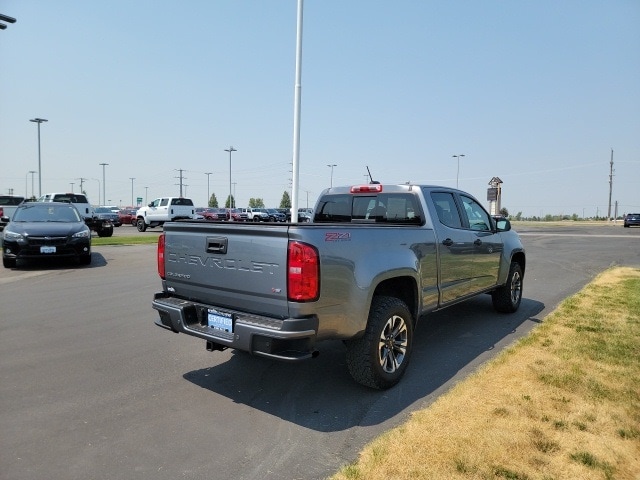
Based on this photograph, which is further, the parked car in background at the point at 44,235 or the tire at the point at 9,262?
the tire at the point at 9,262

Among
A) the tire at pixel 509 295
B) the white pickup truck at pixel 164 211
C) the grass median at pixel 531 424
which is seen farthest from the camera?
the white pickup truck at pixel 164 211

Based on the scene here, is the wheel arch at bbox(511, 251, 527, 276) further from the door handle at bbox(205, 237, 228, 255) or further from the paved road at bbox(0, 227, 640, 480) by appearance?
the door handle at bbox(205, 237, 228, 255)

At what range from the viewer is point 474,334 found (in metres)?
5.93

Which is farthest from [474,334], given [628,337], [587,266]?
[587,266]

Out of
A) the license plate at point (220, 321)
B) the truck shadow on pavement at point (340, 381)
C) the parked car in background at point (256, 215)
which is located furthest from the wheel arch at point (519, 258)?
the parked car in background at point (256, 215)

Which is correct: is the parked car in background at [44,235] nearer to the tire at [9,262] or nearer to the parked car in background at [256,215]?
the tire at [9,262]

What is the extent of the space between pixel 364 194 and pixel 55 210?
9.90m

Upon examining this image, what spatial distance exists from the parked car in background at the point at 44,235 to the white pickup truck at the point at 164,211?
19776 millimetres

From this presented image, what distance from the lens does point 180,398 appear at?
12.8 feet

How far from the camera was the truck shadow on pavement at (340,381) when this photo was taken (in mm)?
3629

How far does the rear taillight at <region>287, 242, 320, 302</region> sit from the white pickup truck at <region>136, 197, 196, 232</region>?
97.1 feet

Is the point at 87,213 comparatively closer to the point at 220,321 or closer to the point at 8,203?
the point at 8,203

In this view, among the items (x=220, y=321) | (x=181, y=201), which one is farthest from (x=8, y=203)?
(x=220, y=321)

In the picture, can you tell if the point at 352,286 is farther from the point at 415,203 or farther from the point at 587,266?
the point at 587,266
